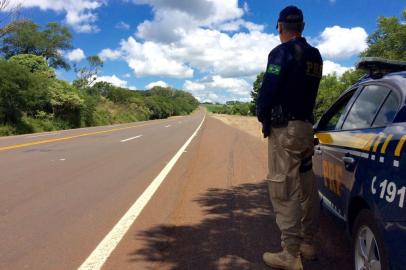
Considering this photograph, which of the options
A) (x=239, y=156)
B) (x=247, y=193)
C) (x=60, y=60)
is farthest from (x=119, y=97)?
(x=247, y=193)

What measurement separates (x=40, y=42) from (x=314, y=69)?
7298 cm

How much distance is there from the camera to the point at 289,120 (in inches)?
154

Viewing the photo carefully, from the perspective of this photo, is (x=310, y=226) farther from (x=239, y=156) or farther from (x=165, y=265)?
(x=239, y=156)

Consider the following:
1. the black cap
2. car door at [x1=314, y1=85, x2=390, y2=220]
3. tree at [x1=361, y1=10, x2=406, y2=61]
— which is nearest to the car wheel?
car door at [x1=314, y1=85, x2=390, y2=220]

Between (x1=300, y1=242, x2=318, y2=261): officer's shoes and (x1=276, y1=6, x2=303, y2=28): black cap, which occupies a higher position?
(x1=276, y1=6, x2=303, y2=28): black cap

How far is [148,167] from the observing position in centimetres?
1028

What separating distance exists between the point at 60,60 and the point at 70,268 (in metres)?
76.0

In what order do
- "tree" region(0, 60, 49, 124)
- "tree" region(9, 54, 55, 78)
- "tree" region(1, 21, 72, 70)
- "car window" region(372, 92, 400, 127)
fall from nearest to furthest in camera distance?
"car window" region(372, 92, 400, 127), "tree" region(0, 60, 49, 124), "tree" region(9, 54, 55, 78), "tree" region(1, 21, 72, 70)

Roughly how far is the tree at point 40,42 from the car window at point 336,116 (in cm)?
6601

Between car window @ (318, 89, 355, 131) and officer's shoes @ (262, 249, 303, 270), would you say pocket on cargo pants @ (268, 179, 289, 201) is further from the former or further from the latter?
car window @ (318, 89, 355, 131)

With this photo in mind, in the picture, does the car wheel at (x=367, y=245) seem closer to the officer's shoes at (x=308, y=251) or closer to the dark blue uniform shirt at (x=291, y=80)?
the officer's shoes at (x=308, y=251)

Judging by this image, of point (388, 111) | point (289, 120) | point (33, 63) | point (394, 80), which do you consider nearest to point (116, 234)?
point (289, 120)

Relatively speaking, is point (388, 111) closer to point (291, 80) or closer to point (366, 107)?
point (366, 107)

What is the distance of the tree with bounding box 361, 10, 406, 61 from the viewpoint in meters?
25.4
